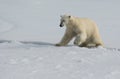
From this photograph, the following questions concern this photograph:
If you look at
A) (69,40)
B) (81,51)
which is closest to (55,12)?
(69,40)

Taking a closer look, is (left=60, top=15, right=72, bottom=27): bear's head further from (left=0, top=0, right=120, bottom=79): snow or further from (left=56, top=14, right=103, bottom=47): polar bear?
(left=0, top=0, right=120, bottom=79): snow

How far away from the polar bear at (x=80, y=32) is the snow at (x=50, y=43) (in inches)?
6.5

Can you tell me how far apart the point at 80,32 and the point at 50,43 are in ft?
1.90

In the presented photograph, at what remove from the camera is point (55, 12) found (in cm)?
1184

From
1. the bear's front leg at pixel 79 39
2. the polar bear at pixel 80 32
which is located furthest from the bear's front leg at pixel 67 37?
the bear's front leg at pixel 79 39

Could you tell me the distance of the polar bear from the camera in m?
7.47

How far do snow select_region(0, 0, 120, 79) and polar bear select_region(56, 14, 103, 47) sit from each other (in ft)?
0.54

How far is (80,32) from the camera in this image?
24.6 feet

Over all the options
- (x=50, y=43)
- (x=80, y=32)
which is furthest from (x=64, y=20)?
(x=50, y=43)

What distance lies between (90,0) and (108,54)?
8506 mm

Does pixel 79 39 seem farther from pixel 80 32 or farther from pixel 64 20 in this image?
pixel 64 20

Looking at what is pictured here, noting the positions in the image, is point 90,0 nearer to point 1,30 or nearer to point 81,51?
point 1,30

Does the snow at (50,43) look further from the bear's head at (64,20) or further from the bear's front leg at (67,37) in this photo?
the bear's head at (64,20)

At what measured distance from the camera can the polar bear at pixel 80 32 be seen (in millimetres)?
7468
